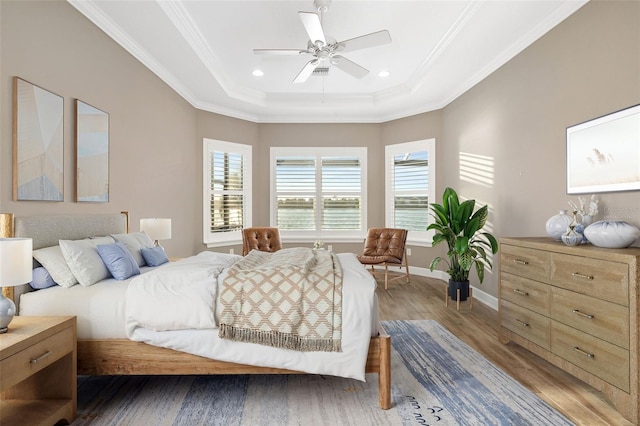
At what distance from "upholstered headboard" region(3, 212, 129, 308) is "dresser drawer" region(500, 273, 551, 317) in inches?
139

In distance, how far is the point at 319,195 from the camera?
6.30m

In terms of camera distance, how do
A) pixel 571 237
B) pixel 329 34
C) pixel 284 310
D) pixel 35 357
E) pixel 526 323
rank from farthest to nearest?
pixel 329 34 → pixel 526 323 → pixel 571 237 → pixel 284 310 → pixel 35 357

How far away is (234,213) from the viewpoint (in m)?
5.94

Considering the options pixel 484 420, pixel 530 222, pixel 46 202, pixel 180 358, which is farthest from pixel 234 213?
pixel 484 420

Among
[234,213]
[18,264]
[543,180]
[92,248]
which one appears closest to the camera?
[18,264]

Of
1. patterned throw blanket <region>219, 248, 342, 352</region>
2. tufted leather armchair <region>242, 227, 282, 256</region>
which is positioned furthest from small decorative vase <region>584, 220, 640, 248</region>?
tufted leather armchair <region>242, 227, 282, 256</region>

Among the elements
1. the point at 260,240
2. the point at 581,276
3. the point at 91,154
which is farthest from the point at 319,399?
the point at 260,240

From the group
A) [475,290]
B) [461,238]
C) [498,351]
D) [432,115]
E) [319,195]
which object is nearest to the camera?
[498,351]

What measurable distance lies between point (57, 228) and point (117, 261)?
20.6 inches

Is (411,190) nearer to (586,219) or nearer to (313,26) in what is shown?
(586,219)

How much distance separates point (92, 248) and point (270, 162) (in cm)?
407

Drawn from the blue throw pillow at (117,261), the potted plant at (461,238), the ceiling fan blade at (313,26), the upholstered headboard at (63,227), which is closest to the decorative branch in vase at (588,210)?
the potted plant at (461,238)

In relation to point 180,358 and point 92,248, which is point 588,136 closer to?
point 180,358

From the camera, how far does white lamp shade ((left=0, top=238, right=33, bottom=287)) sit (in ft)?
5.24
